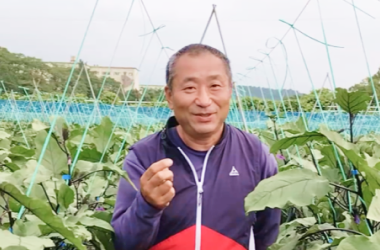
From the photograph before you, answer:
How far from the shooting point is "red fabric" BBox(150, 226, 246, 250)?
46.4 inches

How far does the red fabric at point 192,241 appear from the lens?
1178 millimetres

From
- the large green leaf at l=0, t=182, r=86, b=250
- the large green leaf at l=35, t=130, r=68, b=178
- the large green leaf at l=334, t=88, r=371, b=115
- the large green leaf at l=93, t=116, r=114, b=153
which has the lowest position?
the large green leaf at l=0, t=182, r=86, b=250

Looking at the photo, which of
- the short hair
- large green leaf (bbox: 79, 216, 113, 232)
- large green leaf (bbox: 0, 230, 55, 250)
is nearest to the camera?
large green leaf (bbox: 0, 230, 55, 250)

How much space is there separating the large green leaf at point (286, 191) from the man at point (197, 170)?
0.16 meters

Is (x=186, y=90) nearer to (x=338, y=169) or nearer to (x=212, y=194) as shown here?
(x=212, y=194)

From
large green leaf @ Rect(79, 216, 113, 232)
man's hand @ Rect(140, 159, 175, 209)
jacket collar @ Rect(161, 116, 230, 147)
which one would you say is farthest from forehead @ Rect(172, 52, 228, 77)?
large green leaf @ Rect(79, 216, 113, 232)

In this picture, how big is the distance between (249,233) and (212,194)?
13cm

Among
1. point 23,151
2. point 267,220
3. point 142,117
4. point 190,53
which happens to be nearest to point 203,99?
point 190,53

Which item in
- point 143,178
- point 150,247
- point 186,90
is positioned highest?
point 186,90

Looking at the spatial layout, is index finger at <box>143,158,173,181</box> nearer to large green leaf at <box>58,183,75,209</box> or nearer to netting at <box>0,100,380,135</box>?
large green leaf at <box>58,183,75,209</box>

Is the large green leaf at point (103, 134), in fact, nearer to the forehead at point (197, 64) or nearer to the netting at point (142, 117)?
the netting at point (142, 117)

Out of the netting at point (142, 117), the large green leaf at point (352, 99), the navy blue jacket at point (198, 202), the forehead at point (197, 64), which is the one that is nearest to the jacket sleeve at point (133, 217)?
the navy blue jacket at point (198, 202)

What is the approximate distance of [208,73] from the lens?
47.4 inches

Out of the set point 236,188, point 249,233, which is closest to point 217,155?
point 236,188
